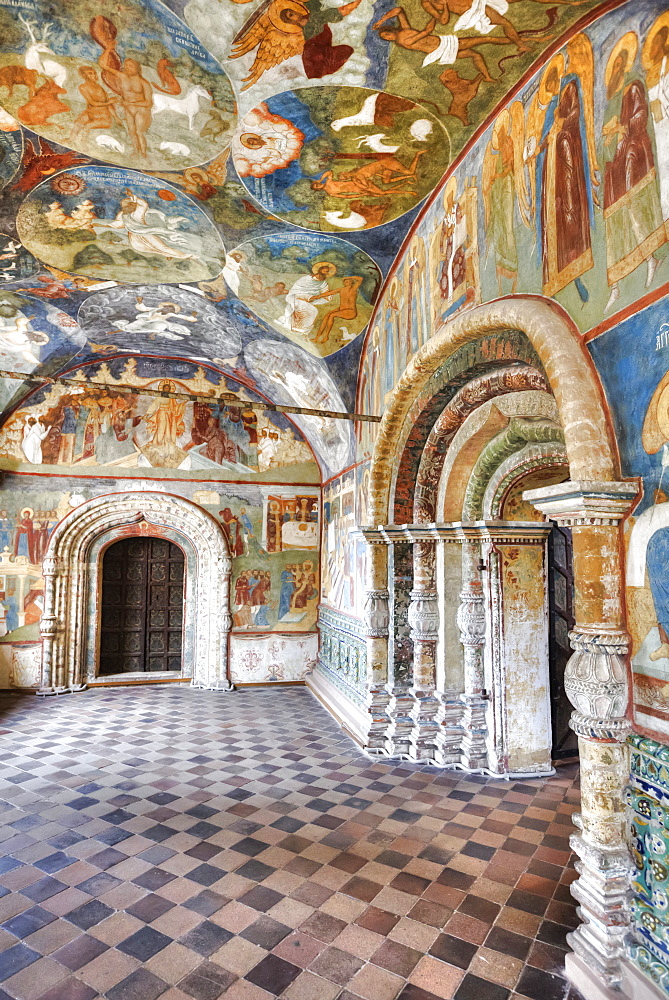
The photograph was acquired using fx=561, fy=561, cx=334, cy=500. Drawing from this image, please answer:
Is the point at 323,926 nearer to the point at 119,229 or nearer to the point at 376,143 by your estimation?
the point at 376,143

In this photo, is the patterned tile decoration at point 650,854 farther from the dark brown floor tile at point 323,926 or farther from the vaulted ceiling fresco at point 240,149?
the vaulted ceiling fresco at point 240,149

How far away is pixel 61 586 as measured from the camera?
1086 centimetres

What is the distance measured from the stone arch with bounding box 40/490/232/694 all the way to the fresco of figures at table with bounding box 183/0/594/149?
8018 mm

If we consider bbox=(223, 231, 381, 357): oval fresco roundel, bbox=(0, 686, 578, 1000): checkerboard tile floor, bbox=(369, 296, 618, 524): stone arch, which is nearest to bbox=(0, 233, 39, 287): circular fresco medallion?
bbox=(223, 231, 381, 357): oval fresco roundel

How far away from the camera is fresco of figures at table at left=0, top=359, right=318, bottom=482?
10984mm

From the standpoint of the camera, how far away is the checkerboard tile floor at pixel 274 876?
11.0 ft

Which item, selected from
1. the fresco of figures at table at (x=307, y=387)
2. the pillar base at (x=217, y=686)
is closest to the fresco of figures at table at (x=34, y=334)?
the fresco of figures at table at (x=307, y=387)

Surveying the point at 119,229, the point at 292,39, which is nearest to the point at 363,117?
the point at 292,39

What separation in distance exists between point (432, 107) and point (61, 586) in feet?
32.7

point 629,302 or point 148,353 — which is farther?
point 148,353

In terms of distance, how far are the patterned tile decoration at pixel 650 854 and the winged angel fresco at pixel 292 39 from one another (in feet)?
16.7

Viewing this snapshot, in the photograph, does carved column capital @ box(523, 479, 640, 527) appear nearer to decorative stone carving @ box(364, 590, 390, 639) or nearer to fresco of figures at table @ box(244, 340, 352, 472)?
decorative stone carving @ box(364, 590, 390, 639)

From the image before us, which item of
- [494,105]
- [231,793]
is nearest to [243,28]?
[494,105]

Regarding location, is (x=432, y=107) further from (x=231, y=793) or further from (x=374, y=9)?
(x=231, y=793)
